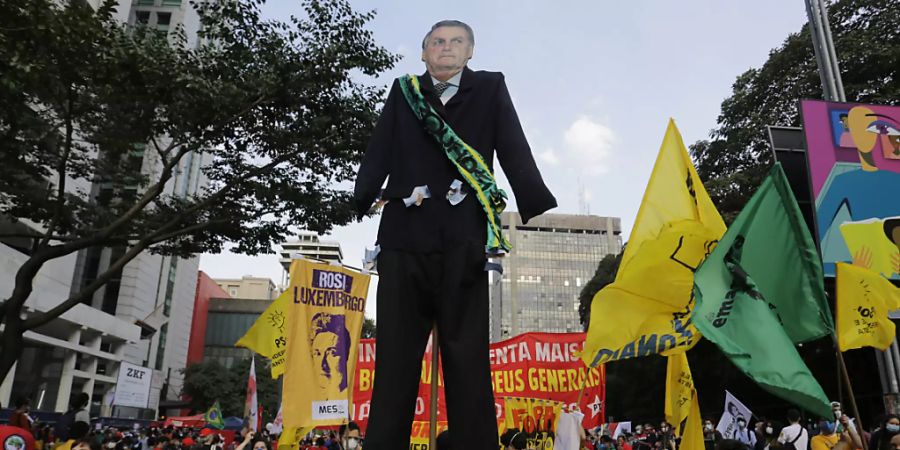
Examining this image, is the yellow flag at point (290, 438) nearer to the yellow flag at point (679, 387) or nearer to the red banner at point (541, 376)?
the red banner at point (541, 376)

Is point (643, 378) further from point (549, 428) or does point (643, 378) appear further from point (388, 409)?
point (388, 409)

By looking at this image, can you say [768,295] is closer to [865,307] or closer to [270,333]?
[865,307]

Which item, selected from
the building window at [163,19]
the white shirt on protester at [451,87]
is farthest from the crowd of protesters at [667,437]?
the building window at [163,19]

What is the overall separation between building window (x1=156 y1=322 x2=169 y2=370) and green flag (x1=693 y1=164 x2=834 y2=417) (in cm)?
4967

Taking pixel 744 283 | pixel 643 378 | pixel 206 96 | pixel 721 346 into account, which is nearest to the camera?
pixel 721 346

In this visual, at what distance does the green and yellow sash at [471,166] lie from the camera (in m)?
3.36

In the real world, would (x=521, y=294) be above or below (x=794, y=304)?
above

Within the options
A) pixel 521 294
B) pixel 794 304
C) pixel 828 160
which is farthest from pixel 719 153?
pixel 521 294

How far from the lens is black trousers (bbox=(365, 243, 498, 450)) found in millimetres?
3090

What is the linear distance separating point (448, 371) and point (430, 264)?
1.74 ft

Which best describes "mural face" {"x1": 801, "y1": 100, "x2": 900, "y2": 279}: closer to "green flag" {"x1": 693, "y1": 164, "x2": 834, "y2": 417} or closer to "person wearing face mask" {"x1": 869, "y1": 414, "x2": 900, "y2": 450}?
"person wearing face mask" {"x1": 869, "y1": 414, "x2": 900, "y2": 450}

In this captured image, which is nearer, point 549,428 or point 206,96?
point 549,428

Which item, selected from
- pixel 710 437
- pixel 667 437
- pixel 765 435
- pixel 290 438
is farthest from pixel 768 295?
pixel 710 437

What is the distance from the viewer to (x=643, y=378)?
32.2 meters
